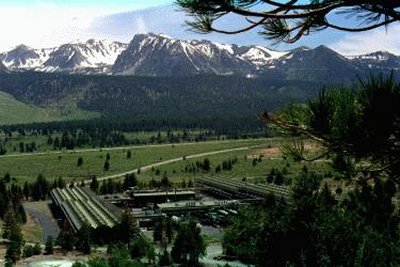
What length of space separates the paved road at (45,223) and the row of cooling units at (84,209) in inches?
132

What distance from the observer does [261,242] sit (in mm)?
45031

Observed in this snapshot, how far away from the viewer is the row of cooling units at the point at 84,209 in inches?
4120

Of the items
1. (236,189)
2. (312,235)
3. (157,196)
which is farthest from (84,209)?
(312,235)

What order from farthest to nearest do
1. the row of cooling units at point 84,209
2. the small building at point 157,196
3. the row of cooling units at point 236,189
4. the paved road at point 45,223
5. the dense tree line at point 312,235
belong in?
1. the small building at point 157,196
2. the row of cooling units at point 236,189
3. the paved road at point 45,223
4. the row of cooling units at point 84,209
5. the dense tree line at point 312,235

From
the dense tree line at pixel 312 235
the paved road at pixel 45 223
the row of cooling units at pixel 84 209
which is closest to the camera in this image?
the dense tree line at pixel 312 235

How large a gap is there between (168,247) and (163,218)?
17.1 m

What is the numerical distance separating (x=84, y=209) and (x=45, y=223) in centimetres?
1097

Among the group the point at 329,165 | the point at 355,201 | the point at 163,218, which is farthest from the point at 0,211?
the point at 329,165

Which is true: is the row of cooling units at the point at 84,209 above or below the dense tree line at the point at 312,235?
below

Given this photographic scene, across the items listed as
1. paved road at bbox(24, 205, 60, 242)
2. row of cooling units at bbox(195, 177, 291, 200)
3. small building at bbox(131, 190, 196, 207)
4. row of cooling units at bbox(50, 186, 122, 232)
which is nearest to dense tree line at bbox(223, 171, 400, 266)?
row of cooling units at bbox(50, 186, 122, 232)

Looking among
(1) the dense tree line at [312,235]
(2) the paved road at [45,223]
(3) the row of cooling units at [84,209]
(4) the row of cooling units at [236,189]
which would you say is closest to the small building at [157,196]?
(4) the row of cooling units at [236,189]

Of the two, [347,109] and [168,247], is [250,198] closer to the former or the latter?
[168,247]

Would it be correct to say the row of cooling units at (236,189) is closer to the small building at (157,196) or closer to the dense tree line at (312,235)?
the small building at (157,196)

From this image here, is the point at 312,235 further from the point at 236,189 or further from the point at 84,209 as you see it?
the point at 236,189
